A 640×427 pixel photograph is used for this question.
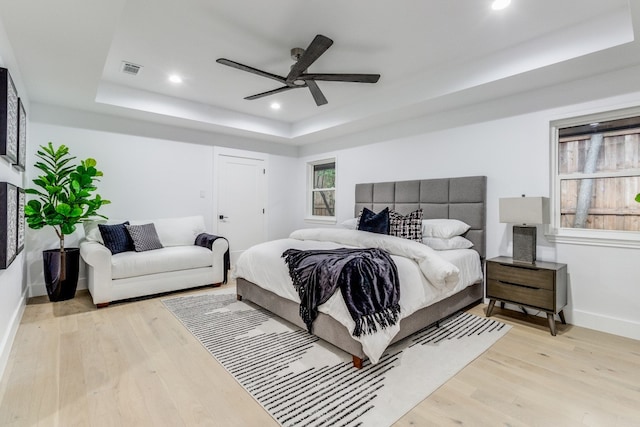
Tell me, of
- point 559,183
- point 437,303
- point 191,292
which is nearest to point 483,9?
point 559,183

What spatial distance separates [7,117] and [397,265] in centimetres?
302

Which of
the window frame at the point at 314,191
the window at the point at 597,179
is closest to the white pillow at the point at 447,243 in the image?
the window at the point at 597,179

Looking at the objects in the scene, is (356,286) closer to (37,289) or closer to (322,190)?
(322,190)

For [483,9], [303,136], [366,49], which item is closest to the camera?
[483,9]

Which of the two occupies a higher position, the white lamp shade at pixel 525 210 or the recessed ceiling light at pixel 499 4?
the recessed ceiling light at pixel 499 4

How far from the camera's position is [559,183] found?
3.14 metres

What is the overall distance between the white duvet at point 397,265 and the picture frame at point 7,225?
1.82 m

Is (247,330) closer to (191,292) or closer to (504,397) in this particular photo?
(191,292)

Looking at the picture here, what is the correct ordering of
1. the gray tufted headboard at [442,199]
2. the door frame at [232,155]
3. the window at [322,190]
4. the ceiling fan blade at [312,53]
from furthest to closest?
the window at [322,190] → the door frame at [232,155] → the gray tufted headboard at [442,199] → the ceiling fan blade at [312,53]

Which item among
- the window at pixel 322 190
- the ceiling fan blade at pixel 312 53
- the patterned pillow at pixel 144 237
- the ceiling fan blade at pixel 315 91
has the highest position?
the ceiling fan blade at pixel 312 53

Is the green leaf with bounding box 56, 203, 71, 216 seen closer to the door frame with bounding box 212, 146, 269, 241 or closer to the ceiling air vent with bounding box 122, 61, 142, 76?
the ceiling air vent with bounding box 122, 61, 142, 76

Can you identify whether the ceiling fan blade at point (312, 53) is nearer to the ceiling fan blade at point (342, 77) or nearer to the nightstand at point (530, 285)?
the ceiling fan blade at point (342, 77)

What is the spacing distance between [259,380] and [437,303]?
1.69 m

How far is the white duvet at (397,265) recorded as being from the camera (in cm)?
217
